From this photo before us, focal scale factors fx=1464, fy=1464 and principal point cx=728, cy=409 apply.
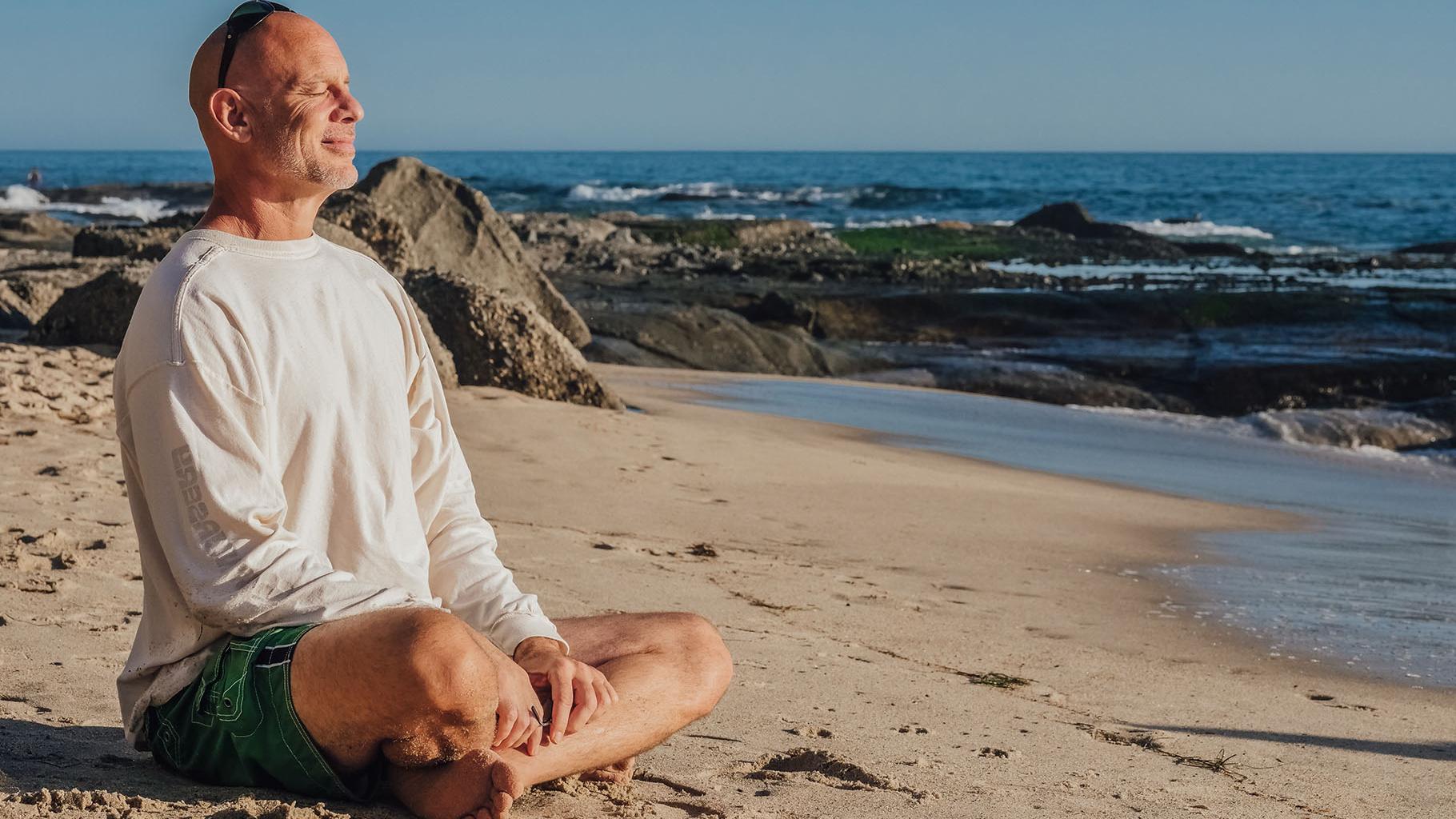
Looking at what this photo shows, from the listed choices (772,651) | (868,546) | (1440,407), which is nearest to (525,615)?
(772,651)

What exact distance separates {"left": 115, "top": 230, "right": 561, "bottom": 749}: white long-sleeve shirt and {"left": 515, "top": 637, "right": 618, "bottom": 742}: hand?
0.18 feet

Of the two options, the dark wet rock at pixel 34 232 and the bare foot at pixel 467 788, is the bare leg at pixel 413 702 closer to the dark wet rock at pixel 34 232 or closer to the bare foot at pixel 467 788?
the bare foot at pixel 467 788

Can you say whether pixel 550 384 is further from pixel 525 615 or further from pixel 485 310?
pixel 525 615

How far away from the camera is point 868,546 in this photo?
5.98 metres

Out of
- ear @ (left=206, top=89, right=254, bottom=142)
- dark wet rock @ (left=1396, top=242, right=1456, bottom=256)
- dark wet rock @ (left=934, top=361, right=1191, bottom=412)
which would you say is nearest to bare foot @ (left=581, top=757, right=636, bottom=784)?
Answer: ear @ (left=206, top=89, right=254, bottom=142)

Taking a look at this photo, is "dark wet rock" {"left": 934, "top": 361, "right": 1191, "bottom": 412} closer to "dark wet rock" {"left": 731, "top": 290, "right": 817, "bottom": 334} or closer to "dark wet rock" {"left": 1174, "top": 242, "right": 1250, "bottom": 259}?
"dark wet rock" {"left": 731, "top": 290, "right": 817, "bottom": 334}

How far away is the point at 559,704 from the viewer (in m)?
2.53

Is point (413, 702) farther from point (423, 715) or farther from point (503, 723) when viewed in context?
point (503, 723)

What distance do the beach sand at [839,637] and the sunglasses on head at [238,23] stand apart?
1248 millimetres

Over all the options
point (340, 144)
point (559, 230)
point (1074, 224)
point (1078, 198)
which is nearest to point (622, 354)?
point (340, 144)

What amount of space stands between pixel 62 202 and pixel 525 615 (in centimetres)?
4832

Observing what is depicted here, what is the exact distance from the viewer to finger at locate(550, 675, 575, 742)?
253 centimetres

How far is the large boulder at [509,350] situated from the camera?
29.8 ft

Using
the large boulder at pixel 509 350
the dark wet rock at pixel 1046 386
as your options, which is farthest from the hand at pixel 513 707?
the dark wet rock at pixel 1046 386
